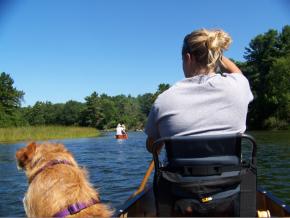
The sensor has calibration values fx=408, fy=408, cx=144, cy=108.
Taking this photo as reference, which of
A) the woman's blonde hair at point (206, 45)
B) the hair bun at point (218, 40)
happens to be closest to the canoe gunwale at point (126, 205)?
the woman's blonde hair at point (206, 45)

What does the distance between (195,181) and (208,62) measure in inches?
31.7

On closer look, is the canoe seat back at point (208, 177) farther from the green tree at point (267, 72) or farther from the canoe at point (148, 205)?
the green tree at point (267, 72)

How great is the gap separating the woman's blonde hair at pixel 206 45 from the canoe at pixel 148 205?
1653 mm

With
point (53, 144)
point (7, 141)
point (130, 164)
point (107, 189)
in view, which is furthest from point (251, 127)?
point (53, 144)

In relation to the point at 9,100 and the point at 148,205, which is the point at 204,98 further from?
the point at 9,100

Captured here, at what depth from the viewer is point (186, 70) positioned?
2.85m

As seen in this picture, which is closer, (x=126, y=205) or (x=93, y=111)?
(x=126, y=205)

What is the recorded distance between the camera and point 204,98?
2.61m

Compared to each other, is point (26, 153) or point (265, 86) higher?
point (265, 86)

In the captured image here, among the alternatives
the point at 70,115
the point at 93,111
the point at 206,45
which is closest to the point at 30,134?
the point at 206,45

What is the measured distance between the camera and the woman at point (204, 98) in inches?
103

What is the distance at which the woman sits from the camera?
103 inches

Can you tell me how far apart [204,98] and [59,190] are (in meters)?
1.32

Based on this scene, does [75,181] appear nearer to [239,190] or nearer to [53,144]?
[53,144]
